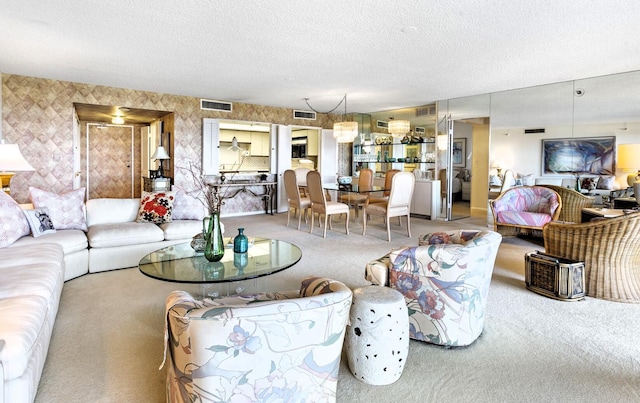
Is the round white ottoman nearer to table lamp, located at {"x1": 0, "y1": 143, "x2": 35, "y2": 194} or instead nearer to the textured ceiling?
the textured ceiling

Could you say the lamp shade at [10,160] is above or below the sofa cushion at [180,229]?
above

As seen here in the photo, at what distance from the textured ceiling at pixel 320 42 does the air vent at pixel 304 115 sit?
2.58 m

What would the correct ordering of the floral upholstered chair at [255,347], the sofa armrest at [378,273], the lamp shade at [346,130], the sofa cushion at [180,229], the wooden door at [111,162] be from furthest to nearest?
the wooden door at [111,162] → the lamp shade at [346,130] → the sofa cushion at [180,229] → the sofa armrest at [378,273] → the floral upholstered chair at [255,347]

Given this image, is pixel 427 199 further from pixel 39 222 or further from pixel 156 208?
pixel 39 222

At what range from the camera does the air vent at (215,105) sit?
7574 mm

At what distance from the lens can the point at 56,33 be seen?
3.78 m

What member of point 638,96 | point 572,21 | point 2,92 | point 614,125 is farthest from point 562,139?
point 2,92

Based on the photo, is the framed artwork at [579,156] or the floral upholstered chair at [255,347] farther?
the framed artwork at [579,156]

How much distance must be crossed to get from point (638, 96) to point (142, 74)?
23.6 feet

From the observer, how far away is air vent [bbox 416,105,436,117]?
7876 millimetres

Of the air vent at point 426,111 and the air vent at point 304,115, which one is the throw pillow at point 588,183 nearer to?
the air vent at point 426,111

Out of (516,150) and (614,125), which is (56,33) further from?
(614,125)

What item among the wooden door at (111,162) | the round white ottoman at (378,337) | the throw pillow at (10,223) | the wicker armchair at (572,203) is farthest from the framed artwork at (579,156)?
the wooden door at (111,162)

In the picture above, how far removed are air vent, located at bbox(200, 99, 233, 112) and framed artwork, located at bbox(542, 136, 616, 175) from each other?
603cm
